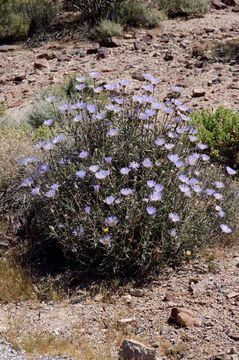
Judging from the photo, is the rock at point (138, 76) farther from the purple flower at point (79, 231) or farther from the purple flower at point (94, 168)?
the purple flower at point (79, 231)

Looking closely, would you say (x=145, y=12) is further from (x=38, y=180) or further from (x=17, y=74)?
(x=38, y=180)

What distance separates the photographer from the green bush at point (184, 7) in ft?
37.2

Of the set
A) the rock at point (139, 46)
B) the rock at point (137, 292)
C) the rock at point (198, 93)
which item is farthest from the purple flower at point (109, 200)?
the rock at point (139, 46)

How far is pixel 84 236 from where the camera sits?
4.12m

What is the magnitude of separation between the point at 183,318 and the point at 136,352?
1.71 feet

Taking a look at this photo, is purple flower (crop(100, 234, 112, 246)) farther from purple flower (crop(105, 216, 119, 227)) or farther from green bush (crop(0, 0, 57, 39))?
green bush (crop(0, 0, 57, 39))

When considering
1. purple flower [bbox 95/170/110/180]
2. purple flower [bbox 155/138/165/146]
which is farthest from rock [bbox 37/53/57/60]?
purple flower [bbox 95/170/110/180]

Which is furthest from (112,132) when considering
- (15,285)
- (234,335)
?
(234,335)

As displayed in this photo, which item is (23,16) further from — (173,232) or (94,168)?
(173,232)

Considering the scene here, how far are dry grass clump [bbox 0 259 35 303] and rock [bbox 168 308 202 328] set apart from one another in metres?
0.94

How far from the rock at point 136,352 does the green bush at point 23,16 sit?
28.6 feet

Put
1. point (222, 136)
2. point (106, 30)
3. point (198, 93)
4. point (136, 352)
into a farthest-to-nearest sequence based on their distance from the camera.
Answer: point (106, 30), point (198, 93), point (222, 136), point (136, 352)

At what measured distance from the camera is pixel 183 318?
3.73m

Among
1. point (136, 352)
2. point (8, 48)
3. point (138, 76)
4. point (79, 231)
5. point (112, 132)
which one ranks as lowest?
point (8, 48)
